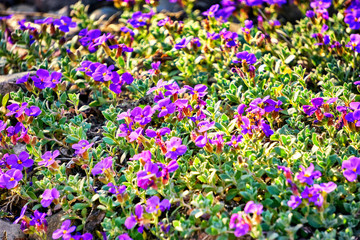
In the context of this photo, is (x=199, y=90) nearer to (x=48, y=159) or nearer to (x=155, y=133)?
(x=155, y=133)

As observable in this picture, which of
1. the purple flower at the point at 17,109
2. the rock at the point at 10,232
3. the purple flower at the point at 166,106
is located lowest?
the rock at the point at 10,232

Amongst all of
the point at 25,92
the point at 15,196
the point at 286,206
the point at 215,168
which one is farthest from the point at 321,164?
the point at 25,92

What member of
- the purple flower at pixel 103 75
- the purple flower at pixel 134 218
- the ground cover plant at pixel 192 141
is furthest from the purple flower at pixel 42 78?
the purple flower at pixel 134 218

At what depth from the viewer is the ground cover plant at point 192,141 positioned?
2592 mm

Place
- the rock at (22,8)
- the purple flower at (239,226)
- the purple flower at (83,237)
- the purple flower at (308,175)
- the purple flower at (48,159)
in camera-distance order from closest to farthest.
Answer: the purple flower at (239,226) → the purple flower at (308,175) → the purple flower at (83,237) → the purple flower at (48,159) → the rock at (22,8)

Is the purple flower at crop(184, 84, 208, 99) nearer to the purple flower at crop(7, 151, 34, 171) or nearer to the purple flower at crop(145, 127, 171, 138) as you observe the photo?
the purple flower at crop(145, 127, 171, 138)

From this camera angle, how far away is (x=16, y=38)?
4223 mm

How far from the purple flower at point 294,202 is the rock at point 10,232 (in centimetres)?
180

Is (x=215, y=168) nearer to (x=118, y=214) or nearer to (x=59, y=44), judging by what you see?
(x=118, y=214)

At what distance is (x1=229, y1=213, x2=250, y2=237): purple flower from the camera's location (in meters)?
2.34

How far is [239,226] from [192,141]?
3.14 ft

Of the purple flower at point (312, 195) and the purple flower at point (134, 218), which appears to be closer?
the purple flower at point (312, 195)

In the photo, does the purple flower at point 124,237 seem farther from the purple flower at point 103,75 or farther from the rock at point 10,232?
the purple flower at point 103,75

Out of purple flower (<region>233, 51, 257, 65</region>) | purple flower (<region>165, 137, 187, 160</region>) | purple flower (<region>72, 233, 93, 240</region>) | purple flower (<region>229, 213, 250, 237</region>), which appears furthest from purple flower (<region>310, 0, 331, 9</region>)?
purple flower (<region>72, 233, 93, 240</region>)
